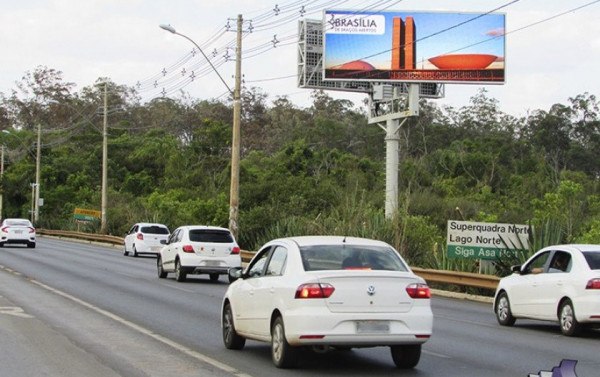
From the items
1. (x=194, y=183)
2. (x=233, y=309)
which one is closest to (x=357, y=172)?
(x=194, y=183)

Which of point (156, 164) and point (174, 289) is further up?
point (156, 164)

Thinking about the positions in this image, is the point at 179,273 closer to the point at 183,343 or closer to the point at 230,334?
the point at 183,343

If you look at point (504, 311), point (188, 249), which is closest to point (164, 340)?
point (504, 311)

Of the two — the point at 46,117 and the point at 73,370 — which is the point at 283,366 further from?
the point at 46,117

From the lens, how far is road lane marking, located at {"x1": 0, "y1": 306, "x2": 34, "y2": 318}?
1764cm

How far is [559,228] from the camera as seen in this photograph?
25750mm

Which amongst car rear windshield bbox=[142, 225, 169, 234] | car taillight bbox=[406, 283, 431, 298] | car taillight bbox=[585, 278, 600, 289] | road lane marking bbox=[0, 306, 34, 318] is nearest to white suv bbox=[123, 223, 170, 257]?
car rear windshield bbox=[142, 225, 169, 234]

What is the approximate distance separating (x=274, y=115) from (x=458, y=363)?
101 m

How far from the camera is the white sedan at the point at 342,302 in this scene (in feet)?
36.6

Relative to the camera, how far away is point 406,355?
1188 centimetres

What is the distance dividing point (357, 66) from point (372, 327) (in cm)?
3903

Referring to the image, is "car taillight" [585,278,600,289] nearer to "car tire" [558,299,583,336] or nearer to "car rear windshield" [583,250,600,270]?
"car rear windshield" [583,250,600,270]

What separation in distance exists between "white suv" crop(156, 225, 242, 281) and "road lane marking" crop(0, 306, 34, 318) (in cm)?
943

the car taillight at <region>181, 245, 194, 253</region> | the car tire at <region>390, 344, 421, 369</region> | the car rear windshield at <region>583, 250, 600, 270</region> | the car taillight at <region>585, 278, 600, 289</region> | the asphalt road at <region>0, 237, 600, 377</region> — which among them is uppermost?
the car rear windshield at <region>583, 250, 600, 270</region>
